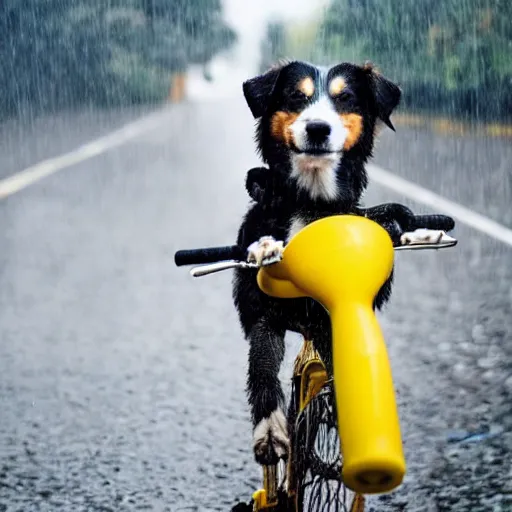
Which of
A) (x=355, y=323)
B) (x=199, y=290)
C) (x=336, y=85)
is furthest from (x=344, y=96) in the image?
(x=199, y=290)

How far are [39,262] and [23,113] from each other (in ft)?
29.5

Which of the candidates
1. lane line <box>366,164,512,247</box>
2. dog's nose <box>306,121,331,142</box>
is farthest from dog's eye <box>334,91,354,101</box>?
lane line <box>366,164,512,247</box>

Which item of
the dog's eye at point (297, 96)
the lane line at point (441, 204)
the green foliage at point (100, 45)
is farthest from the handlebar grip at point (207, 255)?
the lane line at point (441, 204)

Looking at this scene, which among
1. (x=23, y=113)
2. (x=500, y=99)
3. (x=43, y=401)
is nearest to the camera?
(x=43, y=401)

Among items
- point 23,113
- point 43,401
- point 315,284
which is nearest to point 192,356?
point 43,401

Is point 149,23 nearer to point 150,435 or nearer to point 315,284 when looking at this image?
point 150,435

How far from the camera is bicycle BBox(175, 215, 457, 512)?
1.72 meters

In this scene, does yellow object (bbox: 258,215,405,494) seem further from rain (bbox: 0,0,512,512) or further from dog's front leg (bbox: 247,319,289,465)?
rain (bbox: 0,0,512,512)

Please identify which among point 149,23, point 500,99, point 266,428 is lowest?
point 266,428

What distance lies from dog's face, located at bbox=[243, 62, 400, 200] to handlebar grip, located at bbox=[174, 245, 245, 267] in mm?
203

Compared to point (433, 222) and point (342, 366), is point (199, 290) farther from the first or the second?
point (342, 366)

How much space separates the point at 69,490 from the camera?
3.44 meters

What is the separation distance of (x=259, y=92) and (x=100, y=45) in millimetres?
5729

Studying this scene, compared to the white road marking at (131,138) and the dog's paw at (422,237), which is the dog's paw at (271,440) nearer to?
the dog's paw at (422,237)
